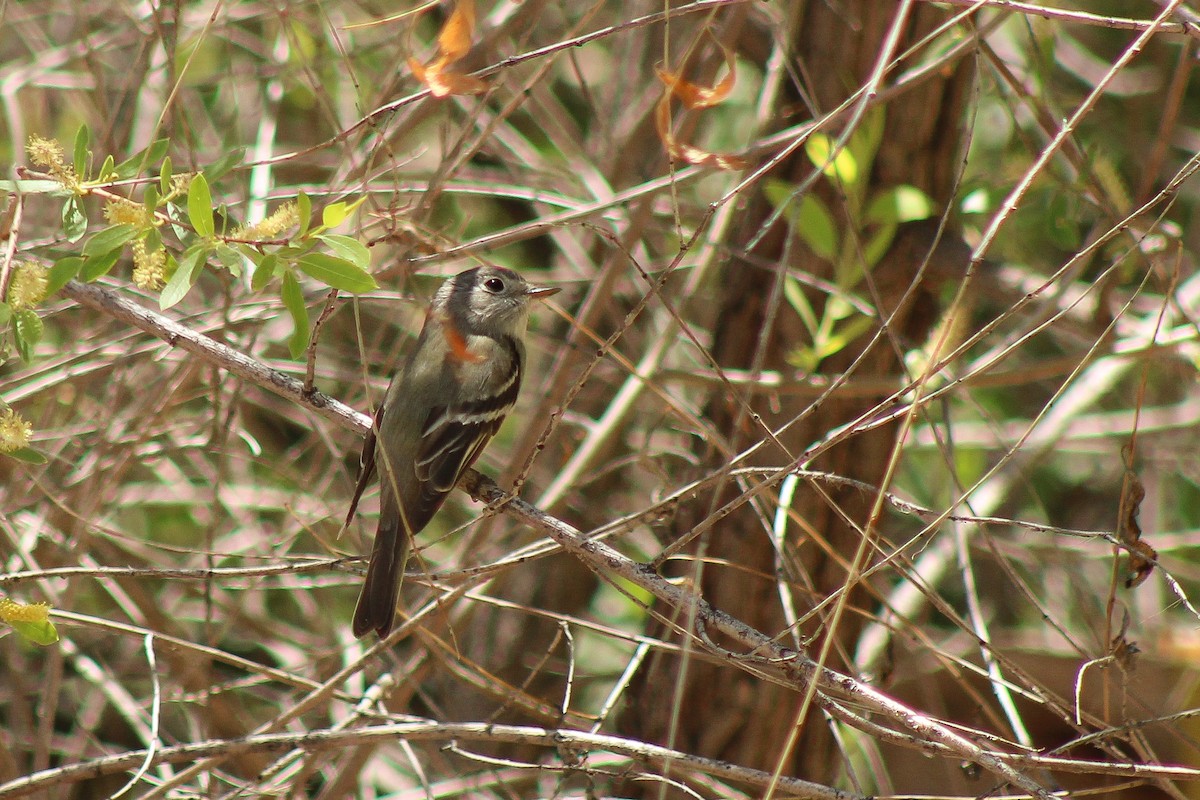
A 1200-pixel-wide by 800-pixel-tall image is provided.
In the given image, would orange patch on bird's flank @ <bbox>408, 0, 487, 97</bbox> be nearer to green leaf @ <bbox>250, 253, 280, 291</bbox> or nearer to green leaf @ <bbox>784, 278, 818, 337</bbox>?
green leaf @ <bbox>250, 253, 280, 291</bbox>

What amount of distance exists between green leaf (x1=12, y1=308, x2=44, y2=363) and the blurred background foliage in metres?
0.02

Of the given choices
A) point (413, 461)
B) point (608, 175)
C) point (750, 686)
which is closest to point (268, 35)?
point (608, 175)

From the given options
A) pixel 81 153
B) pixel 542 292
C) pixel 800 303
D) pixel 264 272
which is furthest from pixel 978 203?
pixel 81 153

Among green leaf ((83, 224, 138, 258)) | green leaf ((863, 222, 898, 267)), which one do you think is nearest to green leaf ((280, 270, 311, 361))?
green leaf ((83, 224, 138, 258))

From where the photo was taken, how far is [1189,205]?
7.34 metres

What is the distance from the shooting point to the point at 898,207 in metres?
4.34

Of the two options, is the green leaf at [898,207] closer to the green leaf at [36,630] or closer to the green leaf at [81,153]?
the green leaf at [81,153]

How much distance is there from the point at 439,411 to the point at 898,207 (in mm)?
1970

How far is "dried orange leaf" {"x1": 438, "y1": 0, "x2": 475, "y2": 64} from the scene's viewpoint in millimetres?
2865

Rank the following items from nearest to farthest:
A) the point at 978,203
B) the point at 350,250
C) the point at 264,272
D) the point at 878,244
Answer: the point at 264,272 → the point at 350,250 → the point at 878,244 → the point at 978,203

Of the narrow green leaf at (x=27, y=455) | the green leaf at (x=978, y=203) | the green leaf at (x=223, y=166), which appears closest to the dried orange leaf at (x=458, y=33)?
the green leaf at (x=223, y=166)

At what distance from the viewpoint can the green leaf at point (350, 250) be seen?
2.60 meters

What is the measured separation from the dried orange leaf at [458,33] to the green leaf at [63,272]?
3.33 ft

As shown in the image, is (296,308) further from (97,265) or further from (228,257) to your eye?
(97,265)
